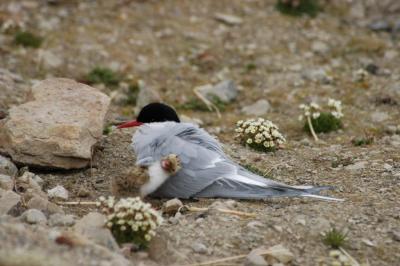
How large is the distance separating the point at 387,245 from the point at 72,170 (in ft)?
7.71

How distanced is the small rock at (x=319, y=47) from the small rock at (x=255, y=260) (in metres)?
5.08

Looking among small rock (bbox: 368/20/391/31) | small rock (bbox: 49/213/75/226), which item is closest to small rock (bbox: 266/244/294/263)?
small rock (bbox: 49/213/75/226)

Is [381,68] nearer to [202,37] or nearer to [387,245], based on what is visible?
[202,37]

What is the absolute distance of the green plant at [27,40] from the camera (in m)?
8.40

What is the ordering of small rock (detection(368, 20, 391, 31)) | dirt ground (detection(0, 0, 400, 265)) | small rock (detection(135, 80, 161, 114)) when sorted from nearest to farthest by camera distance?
dirt ground (detection(0, 0, 400, 265)) < small rock (detection(135, 80, 161, 114)) < small rock (detection(368, 20, 391, 31))

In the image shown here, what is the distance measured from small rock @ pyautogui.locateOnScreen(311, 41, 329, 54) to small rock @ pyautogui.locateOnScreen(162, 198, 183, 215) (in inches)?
180

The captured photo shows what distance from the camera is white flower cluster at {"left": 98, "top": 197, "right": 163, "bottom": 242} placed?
415 cm

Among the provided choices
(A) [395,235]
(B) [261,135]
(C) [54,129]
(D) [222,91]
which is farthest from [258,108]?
(A) [395,235]

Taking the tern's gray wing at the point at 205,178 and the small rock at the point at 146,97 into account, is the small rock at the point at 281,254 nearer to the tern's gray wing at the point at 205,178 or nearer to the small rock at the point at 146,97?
the tern's gray wing at the point at 205,178

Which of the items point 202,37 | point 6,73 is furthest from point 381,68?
point 6,73

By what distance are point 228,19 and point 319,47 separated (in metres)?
1.20

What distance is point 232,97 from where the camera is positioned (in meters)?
7.80

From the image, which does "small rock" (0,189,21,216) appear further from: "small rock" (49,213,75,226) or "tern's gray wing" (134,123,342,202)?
"tern's gray wing" (134,123,342,202)

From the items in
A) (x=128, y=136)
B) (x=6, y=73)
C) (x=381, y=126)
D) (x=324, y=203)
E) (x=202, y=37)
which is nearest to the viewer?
(x=324, y=203)
